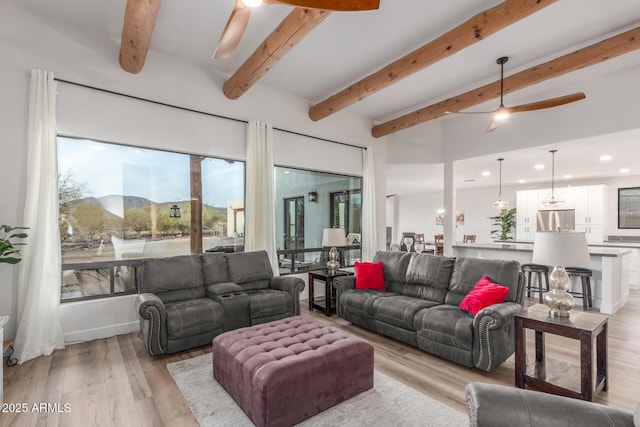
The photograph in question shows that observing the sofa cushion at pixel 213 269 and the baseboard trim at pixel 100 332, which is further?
the sofa cushion at pixel 213 269

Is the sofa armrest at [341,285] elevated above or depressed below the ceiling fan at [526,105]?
below

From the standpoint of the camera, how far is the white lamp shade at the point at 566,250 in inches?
92.4

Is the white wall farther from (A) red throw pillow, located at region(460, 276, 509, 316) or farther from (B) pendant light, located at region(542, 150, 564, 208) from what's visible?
(B) pendant light, located at region(542, 150, 564, 208)

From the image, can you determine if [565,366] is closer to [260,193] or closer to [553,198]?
[260,193]

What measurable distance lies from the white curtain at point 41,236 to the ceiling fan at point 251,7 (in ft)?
7.15

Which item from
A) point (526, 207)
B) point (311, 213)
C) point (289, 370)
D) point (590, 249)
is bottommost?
point (289, 370)

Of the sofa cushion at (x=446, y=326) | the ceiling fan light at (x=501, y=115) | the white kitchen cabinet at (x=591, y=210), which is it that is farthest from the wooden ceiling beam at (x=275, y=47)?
the white kitchen cabinet at (x=591, y=210)

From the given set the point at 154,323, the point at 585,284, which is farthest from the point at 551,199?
the point at 154,323

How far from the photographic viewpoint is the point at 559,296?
250 cm

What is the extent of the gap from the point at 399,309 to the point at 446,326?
56 cm

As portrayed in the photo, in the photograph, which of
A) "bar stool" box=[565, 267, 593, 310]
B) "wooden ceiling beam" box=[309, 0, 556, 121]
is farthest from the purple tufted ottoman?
"bar stool" box=[565, 267, 593, 310]

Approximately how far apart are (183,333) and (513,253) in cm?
566

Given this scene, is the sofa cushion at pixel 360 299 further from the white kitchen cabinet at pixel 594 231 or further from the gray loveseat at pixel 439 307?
the white kitchen cabinet at pixel 594 231

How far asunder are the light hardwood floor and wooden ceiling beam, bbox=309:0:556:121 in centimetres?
320
